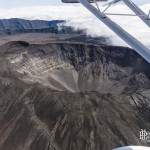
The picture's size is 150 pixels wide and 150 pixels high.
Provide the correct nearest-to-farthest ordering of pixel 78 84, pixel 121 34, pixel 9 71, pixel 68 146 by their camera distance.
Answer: pixel 121 34
pixel 68 146
pixel 9 71
pixel 78 84

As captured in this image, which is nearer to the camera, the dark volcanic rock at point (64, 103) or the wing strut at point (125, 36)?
the wing strut at point (125, 36)

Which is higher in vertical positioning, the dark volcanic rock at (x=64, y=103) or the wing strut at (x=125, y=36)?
the wing strut at (x=125, y=36)

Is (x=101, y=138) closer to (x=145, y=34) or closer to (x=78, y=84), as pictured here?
(x=78, y=84)

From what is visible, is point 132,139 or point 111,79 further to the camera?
point 111,79

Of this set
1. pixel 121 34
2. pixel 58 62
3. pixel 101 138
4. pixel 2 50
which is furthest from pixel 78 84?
pixel 121 34

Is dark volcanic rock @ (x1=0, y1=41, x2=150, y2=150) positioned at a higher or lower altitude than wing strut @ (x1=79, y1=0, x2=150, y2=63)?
lower

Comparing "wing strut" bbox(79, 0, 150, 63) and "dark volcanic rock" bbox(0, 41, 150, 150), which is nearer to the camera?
"wing strut" bbox(79, 0, 150, 63)

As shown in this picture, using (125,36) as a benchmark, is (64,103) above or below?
below

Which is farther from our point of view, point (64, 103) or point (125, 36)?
point (64, 103)
